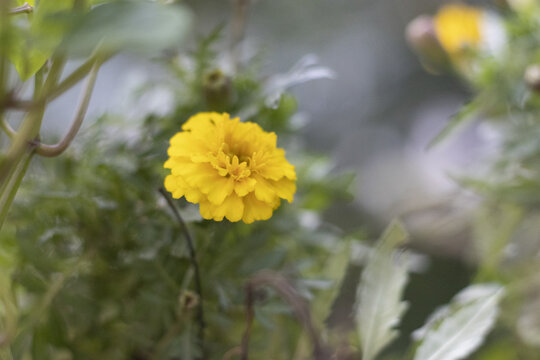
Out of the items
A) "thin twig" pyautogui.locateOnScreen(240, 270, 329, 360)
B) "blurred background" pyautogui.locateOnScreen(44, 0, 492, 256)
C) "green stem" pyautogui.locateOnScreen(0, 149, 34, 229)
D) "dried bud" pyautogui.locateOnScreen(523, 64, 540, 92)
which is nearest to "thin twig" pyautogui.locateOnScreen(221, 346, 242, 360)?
"thin twig" pyautogui.locateOnScreen(240, 270, 329, 360)

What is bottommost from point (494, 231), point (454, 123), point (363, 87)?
point (363, 87)

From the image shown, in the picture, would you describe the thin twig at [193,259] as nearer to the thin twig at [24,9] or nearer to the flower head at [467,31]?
the thin twig at [24,9]

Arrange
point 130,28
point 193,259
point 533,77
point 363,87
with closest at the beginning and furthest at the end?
point 130,28, point 193,259, point 533,77, point 363,87

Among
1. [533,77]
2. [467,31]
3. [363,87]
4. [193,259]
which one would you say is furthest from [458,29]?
[363,87]

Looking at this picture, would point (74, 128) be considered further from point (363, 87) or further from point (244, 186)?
point (363, 87)

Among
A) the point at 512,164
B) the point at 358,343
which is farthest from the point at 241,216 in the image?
the point at 512,164

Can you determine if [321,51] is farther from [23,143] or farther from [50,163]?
[23,143]
